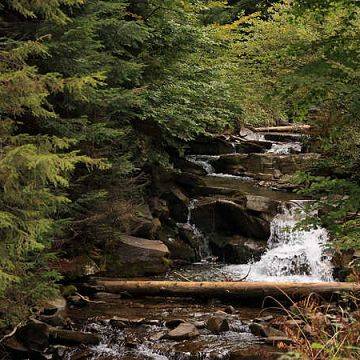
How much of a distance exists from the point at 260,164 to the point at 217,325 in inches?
471

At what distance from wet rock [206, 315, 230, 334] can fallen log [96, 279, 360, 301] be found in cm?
126

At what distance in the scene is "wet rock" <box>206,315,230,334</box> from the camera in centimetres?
784

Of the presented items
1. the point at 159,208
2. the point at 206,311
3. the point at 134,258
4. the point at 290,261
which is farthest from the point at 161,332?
the point at 159,208

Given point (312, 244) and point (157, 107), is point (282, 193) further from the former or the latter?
point (157, 107)

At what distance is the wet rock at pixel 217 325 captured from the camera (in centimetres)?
784

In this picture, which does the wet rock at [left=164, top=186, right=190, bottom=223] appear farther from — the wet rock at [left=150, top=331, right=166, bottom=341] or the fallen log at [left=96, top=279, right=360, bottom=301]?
the wet rock at [left=150, top=331, right=166, bottom=341]

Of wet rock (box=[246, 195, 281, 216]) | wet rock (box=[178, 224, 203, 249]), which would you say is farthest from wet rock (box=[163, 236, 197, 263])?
wet rock (box=[246, 195, 281, 216])

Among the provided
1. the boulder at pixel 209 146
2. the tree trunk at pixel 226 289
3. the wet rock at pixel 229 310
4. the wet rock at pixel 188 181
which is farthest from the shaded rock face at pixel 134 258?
the boulder at pixel 209 146

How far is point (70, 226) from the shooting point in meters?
9.30

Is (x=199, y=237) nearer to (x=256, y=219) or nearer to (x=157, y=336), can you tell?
(x=256, y=219)

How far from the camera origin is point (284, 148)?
2167 cm

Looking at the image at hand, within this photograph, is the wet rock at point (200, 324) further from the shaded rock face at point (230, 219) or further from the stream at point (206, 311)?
the shaded rock face at point (230, 219)

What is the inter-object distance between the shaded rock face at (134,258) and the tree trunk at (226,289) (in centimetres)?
91

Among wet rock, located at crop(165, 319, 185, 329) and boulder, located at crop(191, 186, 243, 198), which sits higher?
wet rock, located at crop(165, 319, 185, 329)
